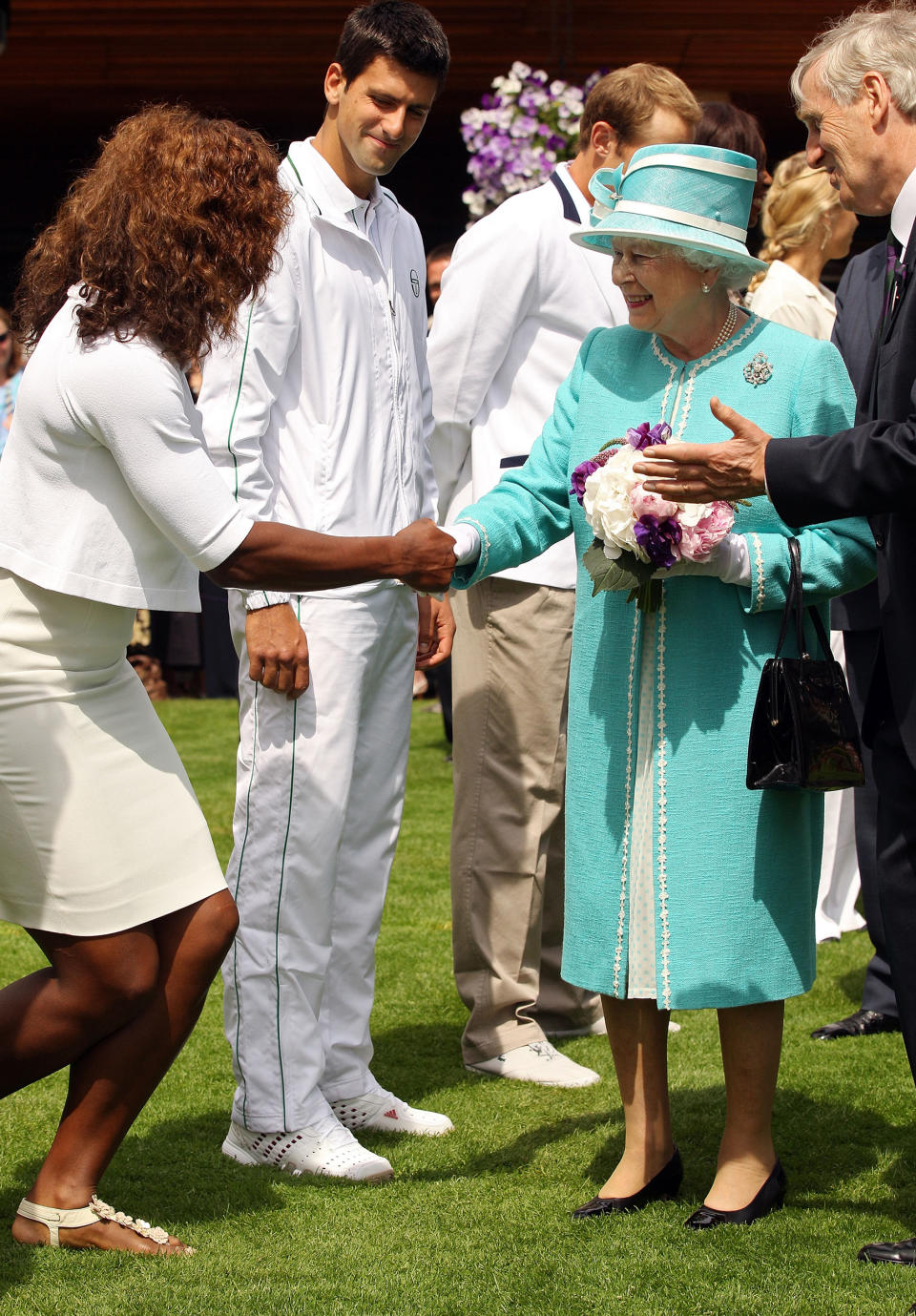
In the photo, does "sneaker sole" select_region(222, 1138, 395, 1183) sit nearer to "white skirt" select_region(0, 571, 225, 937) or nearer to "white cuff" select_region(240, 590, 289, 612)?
"white skirt" select_region(0, 571, 225, 937)

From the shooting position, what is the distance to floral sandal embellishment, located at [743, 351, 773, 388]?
3146 mm

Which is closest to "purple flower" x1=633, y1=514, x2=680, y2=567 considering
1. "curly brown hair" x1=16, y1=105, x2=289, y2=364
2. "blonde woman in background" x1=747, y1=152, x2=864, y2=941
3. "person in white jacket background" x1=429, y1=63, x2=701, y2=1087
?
"curly brown hair" x1=16, y1=105, x2=289, y2=364

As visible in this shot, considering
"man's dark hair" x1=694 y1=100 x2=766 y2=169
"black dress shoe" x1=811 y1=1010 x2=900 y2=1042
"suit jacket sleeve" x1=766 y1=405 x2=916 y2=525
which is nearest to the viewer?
"suit jacket sleeve" x1=766 y1=405 x2=916 y2=525

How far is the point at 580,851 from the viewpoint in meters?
3.28

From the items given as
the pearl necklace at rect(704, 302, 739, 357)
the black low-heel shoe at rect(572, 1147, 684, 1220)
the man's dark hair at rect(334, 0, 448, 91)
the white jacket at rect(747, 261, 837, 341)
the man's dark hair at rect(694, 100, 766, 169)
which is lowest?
the black low-heel shoe at rect(572, 1147, 684, 1220)

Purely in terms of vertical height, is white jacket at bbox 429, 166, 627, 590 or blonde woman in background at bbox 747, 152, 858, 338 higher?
blonde woman in background at bbox 747, 152, 858, 338

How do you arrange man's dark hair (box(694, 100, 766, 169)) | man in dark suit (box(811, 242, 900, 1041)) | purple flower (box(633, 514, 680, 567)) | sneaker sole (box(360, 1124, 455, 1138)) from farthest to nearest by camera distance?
man's dark hair (box(694, 100, 766, 169)), man in dark suit (box(811, 242, 900, 1041)), sneaker sole (box(360, 1124, 455, 1138)), purple flower (box(633, 514, 680, 567))

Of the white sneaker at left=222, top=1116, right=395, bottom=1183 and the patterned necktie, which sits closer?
the patterned necktie

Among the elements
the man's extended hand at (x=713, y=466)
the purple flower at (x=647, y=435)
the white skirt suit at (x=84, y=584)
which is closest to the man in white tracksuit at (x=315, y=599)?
the white skirt suit at (x=84, y=584)

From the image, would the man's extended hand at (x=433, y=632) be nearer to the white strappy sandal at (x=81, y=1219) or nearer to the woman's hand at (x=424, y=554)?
the woman's hand at (x=424, y=554)

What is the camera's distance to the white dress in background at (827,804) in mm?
5199

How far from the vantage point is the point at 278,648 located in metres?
3.49

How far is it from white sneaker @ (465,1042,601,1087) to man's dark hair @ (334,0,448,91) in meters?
2.58

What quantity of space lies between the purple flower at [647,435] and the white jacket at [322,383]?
865 millimetres
